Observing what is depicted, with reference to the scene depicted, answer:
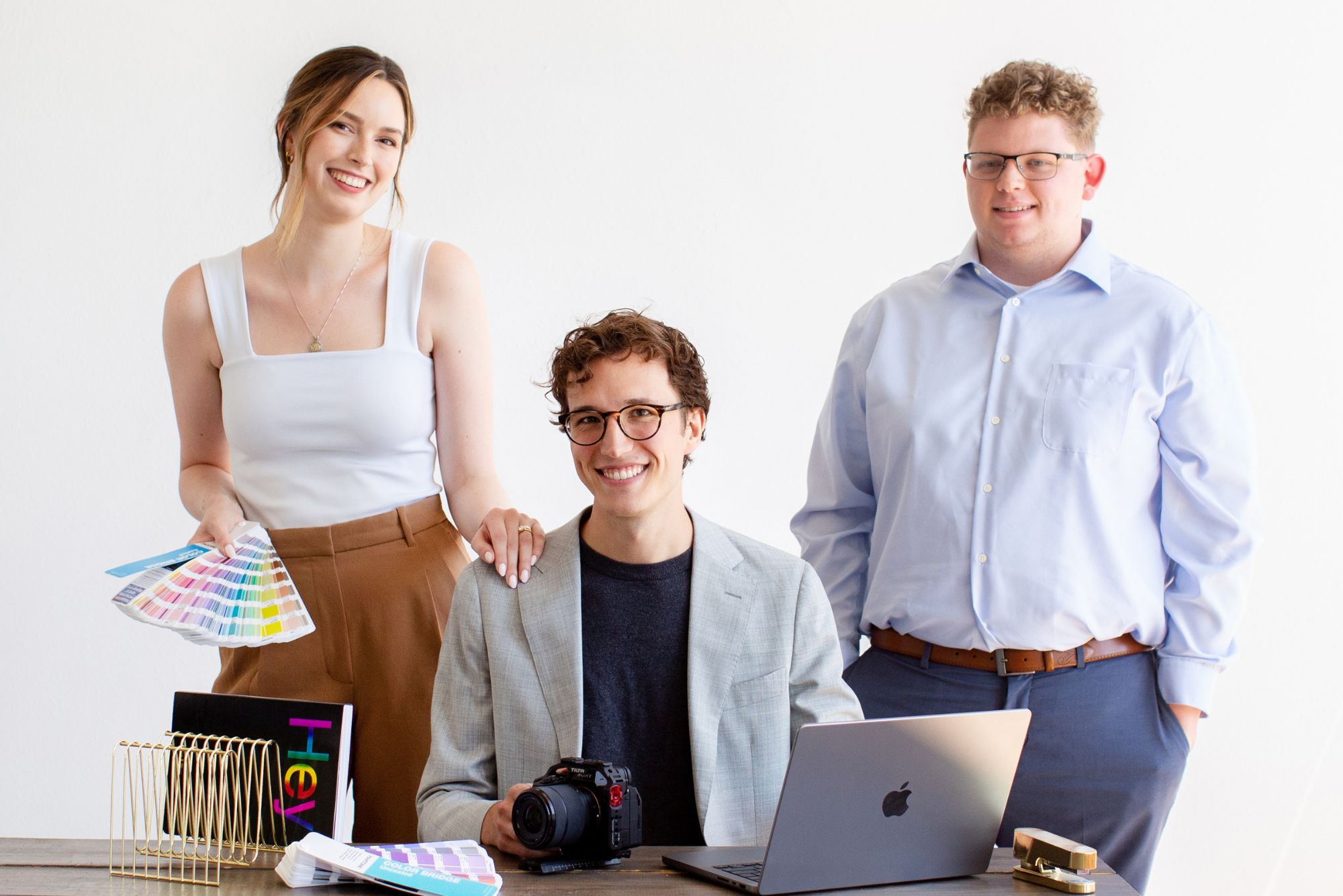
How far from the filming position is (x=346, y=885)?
5.18ft

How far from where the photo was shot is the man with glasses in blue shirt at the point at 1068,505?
2.43 metres

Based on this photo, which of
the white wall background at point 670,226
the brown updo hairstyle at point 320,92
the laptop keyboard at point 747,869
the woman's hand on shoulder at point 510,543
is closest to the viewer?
the laptop keyboard at point 747,869

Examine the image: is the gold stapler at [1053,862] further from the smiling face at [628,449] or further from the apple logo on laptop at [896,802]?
the smiling face at [628,449]

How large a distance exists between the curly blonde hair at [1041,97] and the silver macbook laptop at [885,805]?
48.7 inches

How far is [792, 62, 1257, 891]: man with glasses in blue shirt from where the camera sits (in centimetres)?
243

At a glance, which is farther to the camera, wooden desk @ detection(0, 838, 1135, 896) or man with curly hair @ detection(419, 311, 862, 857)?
man with curly hair @ detection(419, 311, 862, 857)

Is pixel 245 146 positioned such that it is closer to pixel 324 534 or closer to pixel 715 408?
pixel 715 408

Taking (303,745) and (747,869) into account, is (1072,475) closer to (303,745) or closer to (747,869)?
(747,869)

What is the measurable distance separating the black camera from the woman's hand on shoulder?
44 cm

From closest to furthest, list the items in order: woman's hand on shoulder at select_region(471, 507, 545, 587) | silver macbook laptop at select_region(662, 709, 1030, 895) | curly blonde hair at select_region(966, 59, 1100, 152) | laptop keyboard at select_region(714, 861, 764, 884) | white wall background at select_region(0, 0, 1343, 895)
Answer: silver macbook laptop at select_region(662, 709, 1030, 895)
laptop keyboard at select_region(714, 861, 764, 884)
woman's hand on shoulder at select_region(471, 507, 545, 587)
curly blonde hair at select_region(966, 59, 1100, 152)
white wall background at select_region(0, 0, 1343, 895)

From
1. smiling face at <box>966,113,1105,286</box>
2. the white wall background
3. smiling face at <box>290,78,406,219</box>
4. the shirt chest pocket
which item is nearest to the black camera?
smiling face at <box>290,78,406,219</box>

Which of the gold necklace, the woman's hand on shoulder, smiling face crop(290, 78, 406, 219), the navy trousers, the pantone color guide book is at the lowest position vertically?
the navy trousers

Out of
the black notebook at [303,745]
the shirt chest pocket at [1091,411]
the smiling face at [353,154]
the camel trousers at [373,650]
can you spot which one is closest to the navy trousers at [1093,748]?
the shirt chest pocket at [1091,411]

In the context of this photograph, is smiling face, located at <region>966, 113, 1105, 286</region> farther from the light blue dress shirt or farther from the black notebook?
the black notebook
